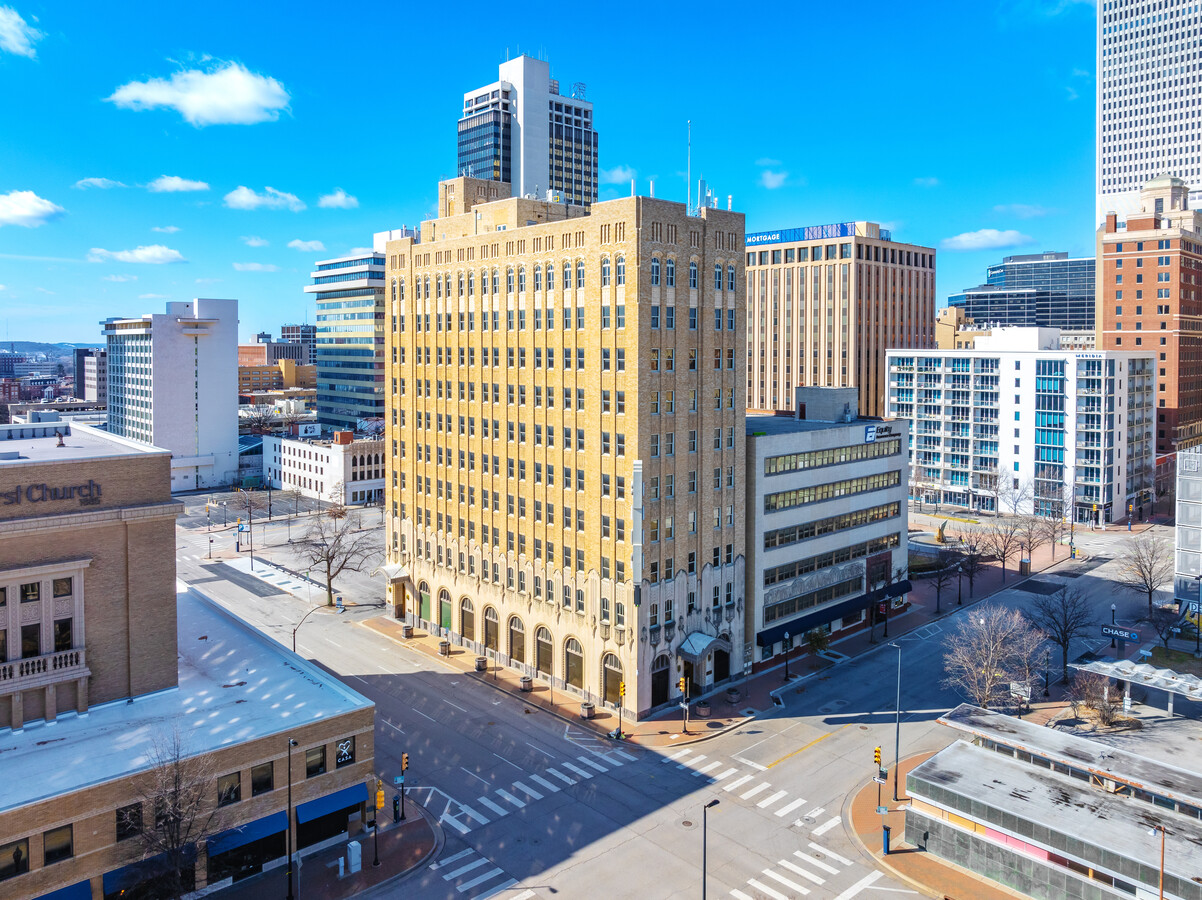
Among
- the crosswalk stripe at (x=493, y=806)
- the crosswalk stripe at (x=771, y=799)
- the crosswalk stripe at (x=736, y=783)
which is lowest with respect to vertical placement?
the crosswalk stripe at (x=493, y=806)

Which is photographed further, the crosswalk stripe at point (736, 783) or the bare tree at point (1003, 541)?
the bare tree at point (1003, 541)

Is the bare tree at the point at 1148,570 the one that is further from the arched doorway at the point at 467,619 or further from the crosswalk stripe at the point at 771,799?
the arched doorway at the point at 467,619

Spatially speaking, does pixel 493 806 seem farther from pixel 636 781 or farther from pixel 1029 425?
pixel 1029 425

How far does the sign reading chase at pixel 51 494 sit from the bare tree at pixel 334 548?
1586 inches

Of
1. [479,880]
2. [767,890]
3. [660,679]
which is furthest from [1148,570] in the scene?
[479,880]

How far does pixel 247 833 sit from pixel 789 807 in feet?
91.4

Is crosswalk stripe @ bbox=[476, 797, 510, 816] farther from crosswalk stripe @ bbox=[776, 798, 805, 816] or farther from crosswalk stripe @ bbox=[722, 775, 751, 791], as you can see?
crosswalk stripe @ bbox=[776, 798, 805, 816]

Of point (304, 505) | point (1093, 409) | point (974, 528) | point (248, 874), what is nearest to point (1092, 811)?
point (248, 874)

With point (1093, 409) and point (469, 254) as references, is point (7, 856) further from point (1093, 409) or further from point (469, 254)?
point (1093, 409)

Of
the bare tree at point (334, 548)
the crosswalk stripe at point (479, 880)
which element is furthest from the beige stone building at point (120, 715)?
the bare tree at point (334, 548)

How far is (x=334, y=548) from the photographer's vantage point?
283 ft

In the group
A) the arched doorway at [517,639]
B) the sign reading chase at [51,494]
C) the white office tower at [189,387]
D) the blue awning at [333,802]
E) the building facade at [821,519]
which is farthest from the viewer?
the white office tower at [189,387]

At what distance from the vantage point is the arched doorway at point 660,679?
56531 mm

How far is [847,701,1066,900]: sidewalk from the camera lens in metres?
37.8
